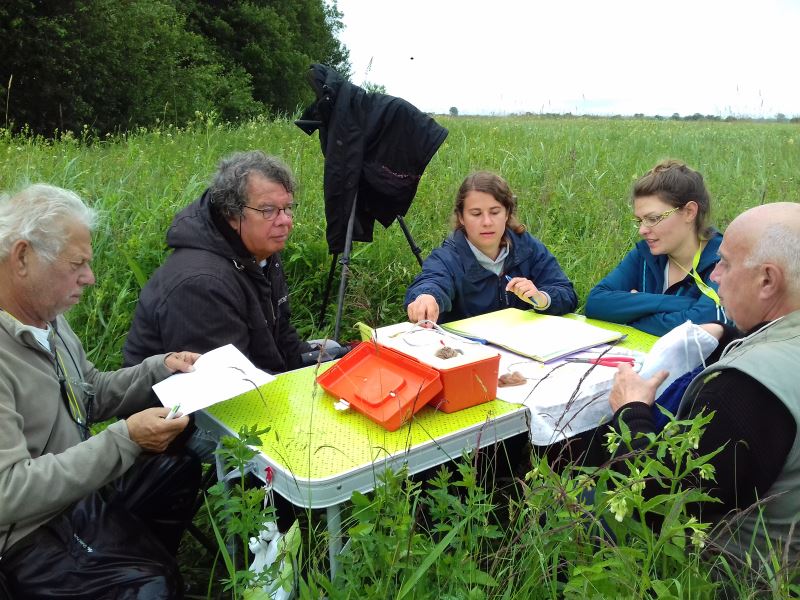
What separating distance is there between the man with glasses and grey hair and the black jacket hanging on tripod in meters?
0.91

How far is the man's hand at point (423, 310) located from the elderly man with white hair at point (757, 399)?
1.14m

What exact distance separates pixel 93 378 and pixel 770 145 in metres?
11.3

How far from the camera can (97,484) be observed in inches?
71.3

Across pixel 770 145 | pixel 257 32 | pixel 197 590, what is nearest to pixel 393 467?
pixel 197 590

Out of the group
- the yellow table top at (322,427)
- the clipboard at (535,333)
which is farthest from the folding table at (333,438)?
the clipboard at (535,333)

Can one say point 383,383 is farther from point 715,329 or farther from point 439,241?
point 439,241

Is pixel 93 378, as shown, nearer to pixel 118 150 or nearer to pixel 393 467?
pixel 393 467

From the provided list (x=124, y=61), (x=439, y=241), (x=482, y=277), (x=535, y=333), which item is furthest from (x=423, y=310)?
(x=124, y=61)

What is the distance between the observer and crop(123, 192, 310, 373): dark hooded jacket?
2490 millimetres

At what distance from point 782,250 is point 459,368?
3.20 feet

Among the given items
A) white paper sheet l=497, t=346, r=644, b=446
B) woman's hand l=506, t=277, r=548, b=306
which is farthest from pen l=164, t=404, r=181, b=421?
woman's hand l=506, t=277, r=548, b=306

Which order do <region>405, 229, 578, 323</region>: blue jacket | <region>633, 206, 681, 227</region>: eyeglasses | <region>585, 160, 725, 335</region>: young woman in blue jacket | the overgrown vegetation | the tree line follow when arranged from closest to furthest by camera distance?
the overgrown vegetation
<region>585, 160, 725, 335</region>: young woman in blue jacket
<region>633, 206, 681, 227</region>: eyeglasses
<region>405, 229, 578, 323</region>: blue jacket
the tree line

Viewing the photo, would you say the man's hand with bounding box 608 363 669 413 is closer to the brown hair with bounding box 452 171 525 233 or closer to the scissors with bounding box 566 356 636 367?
the scissors with bounding box 566 356 636 367

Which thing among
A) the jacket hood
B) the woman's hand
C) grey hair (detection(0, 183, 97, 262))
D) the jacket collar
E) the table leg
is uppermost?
grey hair (detection(0, 183, 97, 262))
